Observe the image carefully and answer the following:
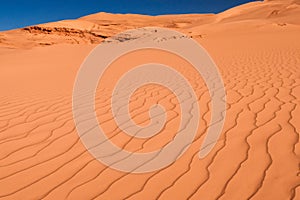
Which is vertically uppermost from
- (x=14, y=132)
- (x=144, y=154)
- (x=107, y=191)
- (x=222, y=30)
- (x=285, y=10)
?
(x=285, y=10)

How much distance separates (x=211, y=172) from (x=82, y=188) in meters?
1.12

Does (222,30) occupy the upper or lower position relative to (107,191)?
upper

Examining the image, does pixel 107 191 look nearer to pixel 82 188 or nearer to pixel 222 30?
pixel 82 188

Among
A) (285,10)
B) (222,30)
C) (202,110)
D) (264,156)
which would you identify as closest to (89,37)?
(222,30)

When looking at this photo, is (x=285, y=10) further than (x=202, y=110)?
Yes

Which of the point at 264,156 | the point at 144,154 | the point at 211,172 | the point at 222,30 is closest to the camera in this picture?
the point at 211,172

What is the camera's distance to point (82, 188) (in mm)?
2504

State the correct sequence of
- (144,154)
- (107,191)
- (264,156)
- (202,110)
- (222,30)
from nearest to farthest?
(107,191)
(264,156)
(144,154)
(202,110)
(222,30)

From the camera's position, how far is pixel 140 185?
2.55 m

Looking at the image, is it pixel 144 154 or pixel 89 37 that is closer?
pixel 144 154

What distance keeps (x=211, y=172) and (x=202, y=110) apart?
184cm

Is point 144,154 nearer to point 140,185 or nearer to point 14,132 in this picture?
point 140,185

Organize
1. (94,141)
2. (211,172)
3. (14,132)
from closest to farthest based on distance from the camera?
1. (211,172)
2. (94,141)
3. (14,132)

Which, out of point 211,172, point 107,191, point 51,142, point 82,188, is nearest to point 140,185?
point 107,191
